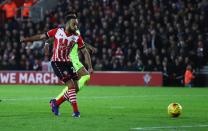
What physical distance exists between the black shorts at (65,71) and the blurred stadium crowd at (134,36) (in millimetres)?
18054

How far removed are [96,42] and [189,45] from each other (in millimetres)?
5157

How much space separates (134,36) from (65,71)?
19598mm

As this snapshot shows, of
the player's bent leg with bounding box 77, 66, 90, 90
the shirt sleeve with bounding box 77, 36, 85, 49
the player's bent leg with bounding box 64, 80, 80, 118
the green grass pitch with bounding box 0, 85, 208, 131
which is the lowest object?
the green grass pitch with bounding box 0, 85, 208, 131

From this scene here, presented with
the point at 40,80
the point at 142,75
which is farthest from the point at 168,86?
the point at 40,80

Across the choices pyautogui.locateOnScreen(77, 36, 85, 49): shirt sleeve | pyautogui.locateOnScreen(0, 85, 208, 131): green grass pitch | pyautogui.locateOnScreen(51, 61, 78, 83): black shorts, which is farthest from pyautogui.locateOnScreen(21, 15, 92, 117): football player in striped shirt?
pyautogui.locateOnScreen(0, 85, 208, 131): green grass pitch

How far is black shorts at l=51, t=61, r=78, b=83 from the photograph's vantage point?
14.3m

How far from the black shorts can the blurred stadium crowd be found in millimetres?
18054

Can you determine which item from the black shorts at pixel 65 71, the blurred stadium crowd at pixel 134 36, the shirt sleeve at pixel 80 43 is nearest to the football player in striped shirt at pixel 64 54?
the black shorts at pixel 65 71

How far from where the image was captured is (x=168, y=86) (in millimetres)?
32531

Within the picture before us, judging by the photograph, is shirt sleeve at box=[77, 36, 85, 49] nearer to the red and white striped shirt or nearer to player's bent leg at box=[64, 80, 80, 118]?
the red and white striped shirt

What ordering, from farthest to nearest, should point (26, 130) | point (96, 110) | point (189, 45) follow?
point (189, 45)
point (96, 110)
point (26, 130)

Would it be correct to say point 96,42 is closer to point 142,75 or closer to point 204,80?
point 142,75

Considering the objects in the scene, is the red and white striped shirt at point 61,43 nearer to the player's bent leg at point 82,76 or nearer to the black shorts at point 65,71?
the black shorts at point 65,71

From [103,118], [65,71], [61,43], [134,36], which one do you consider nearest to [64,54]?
[61,43]
